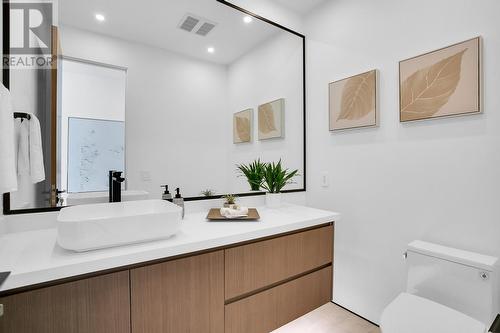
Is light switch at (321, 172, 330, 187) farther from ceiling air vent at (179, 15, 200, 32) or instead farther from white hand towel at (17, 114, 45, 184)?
white hand towel at (17, 114, 45, 184)

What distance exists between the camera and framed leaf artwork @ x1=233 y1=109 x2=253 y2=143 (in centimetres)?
196

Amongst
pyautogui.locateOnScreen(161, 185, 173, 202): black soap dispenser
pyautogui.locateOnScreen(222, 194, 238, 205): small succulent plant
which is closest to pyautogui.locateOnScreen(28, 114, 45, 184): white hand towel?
pyautogui.locateOnScreen(161, 185, 173, 202): black soap dispenser

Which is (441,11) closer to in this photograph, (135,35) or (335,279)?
(135,35)

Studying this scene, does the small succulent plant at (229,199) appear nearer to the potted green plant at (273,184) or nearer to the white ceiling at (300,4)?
the potted green plant at (273,184)

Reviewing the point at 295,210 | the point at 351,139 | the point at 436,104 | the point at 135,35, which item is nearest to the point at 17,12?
the point at 135,35

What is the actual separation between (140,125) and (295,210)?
1.19 metres

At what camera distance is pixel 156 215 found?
1081mm

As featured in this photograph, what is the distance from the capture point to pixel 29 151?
44.3 inches

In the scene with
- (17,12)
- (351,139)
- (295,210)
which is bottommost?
(295,210)

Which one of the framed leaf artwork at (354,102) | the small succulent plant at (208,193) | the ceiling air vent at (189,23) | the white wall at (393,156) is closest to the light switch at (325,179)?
the white wall at (393,156)

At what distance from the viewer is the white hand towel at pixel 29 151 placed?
1.11 meters

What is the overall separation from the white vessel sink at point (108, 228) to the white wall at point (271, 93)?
2.92 ft

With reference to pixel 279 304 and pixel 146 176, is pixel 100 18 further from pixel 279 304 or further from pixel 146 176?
pixel 279 304

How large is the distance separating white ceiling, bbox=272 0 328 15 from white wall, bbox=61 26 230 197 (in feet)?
2.99
